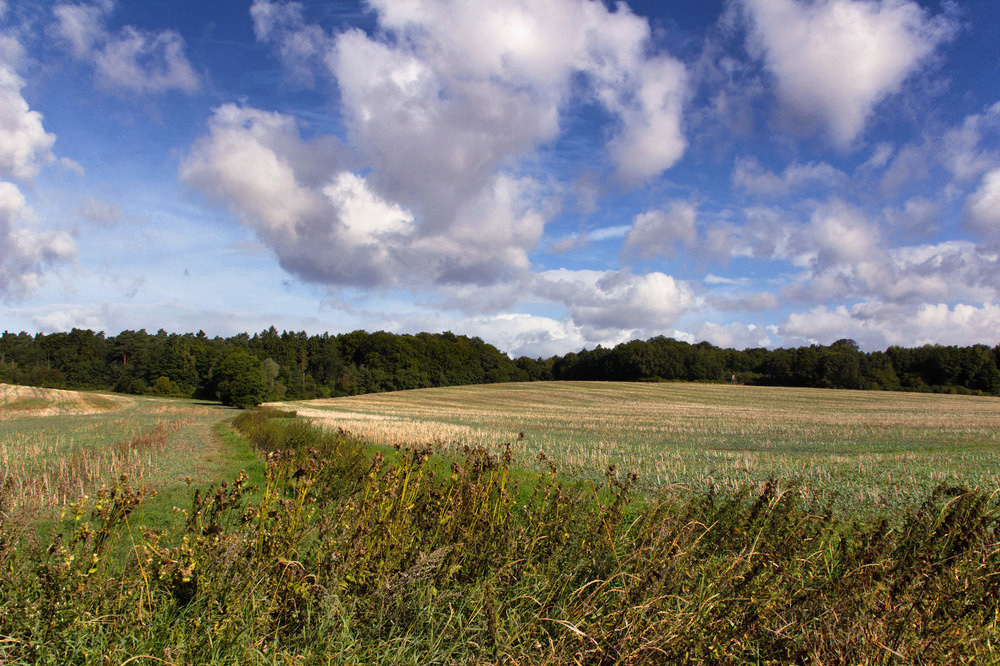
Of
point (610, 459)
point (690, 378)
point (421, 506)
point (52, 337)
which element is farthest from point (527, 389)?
point (52, 337)

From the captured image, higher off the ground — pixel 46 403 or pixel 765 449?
pixel 765 449

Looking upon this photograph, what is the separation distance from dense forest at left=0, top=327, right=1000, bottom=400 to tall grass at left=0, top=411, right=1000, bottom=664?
76.7m

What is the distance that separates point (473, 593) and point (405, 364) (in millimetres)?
114493

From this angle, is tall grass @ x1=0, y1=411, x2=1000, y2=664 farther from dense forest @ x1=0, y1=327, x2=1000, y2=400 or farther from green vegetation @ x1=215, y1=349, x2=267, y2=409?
dense forest @ x1=0, y1=327, x2=1000, y2=400

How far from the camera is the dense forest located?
91875 millimetres

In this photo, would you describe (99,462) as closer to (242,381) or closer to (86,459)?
(86,459)

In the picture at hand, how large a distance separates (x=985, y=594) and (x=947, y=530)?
744mm

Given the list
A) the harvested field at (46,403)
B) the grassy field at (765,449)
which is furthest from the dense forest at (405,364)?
the grassy field at (765,449)

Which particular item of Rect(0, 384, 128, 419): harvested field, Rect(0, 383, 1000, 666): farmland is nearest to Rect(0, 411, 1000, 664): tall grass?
Rect(0, 383, 1000, 666): farmland

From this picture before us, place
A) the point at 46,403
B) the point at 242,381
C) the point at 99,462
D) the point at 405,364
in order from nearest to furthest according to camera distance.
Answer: the point at 99,462 < the point at 46,403 < the point at 242,381 < the point at 405,364

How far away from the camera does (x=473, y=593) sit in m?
4.45

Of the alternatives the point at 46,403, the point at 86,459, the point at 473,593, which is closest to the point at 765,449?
the point at 473,593

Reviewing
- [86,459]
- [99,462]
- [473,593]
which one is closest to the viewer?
[473,593]

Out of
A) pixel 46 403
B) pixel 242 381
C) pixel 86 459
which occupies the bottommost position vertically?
pixel 46 403
